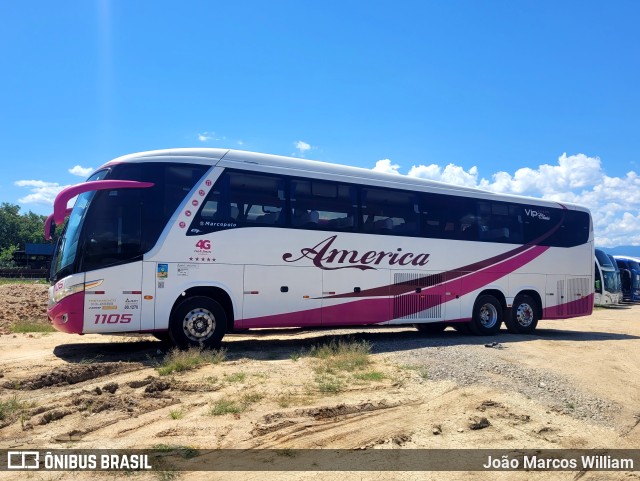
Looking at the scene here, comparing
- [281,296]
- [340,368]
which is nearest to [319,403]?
[340,368]

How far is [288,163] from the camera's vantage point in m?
11.5

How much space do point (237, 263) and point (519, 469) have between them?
6.94 m

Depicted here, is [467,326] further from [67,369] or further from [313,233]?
[67,369]

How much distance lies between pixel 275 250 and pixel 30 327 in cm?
774

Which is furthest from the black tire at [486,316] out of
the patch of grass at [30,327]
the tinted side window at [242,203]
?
the patch of grass at [30,327]

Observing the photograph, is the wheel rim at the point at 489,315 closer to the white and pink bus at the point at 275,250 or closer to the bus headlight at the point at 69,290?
the white and pink bus at the point at 275,250

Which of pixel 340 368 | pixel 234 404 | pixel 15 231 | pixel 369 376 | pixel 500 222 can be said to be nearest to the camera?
pixel 234 404

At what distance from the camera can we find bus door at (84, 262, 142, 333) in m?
9.36

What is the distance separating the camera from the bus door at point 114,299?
9359 millimetres

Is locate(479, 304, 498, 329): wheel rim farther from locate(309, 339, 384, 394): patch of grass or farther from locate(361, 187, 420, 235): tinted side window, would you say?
locate(309, 339, 384, 394): patch of grass

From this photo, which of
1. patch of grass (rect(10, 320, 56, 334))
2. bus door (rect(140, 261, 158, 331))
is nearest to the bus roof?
bus door (rect(140, 261, 158, 331))

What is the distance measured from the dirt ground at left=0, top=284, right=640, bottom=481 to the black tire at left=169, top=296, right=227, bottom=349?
0.52 m

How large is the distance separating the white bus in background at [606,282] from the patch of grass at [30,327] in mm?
28770

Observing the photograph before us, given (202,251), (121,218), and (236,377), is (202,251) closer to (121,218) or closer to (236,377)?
(121,218)
